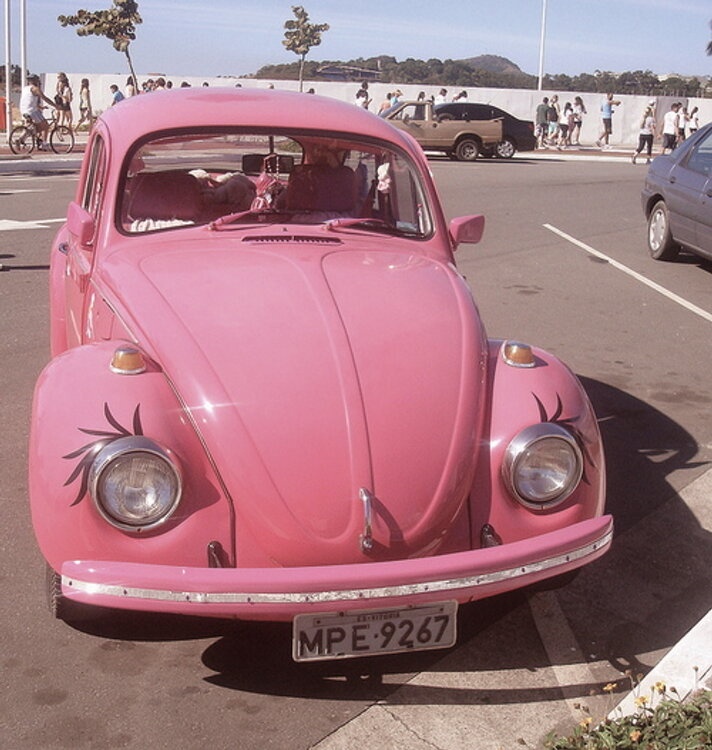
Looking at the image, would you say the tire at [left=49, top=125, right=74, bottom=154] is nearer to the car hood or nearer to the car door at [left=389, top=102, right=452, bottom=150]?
the car door at [left=389, top=102, right=452, bottom=150]

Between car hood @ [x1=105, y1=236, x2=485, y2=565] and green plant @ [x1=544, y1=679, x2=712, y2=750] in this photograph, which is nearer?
green plant @ [x1=544, y1=679, x2=712, y2=750]

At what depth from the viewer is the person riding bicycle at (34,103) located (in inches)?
831

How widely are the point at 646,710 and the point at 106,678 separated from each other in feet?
5.65

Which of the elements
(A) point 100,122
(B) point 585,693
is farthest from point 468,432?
(A) point 100,122

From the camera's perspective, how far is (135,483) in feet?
10.1

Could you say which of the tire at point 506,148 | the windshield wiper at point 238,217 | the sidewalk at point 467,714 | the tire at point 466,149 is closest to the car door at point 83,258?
the windshield wiper at point 238,217

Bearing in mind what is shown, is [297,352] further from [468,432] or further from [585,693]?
[585,693]

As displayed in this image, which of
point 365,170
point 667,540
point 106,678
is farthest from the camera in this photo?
point 365,170

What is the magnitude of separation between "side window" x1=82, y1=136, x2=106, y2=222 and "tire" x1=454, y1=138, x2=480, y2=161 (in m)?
24.3

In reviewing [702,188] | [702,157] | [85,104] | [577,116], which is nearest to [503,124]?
[577,116]

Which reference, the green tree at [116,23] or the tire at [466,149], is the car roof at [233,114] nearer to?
the tire at [466,149]

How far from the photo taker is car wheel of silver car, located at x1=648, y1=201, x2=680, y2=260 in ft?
36.9

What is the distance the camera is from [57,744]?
9.91ft

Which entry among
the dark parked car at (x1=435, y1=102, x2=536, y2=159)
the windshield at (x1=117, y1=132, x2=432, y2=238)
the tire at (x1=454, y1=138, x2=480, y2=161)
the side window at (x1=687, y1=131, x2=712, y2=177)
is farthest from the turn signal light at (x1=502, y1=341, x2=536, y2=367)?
the tire at (x1=454, y1=138, x2=480, y2=161)
